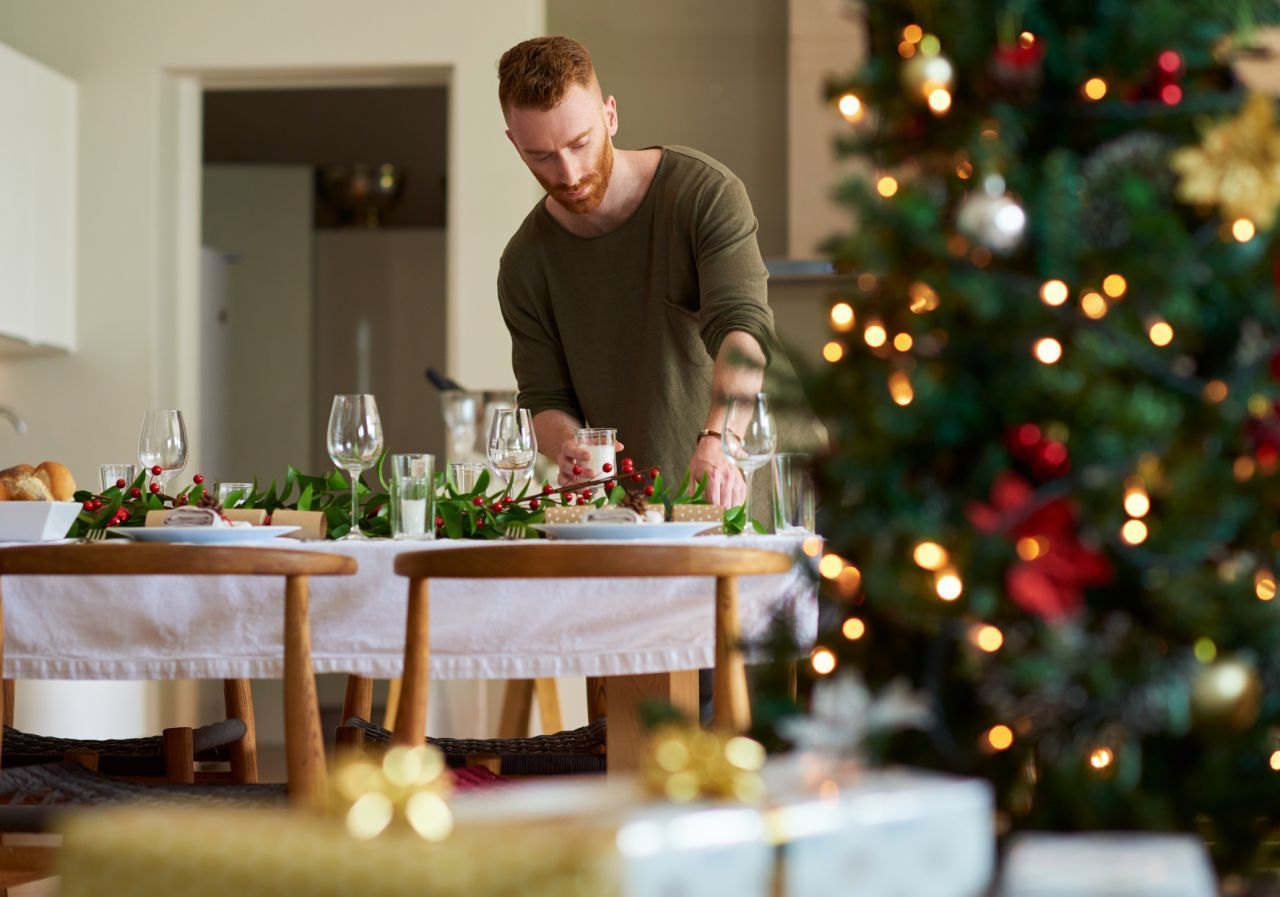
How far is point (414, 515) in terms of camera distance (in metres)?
2.35

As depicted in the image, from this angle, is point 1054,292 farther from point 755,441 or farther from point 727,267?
point 727,267

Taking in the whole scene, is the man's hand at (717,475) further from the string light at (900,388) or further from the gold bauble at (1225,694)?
→ the gold bauble at (1225,694)

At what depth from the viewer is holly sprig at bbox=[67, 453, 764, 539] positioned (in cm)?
241

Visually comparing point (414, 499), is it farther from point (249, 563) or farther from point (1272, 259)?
point (1272, 259)

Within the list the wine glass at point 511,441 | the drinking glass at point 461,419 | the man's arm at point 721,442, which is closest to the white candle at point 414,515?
the wine glass at point 511,441

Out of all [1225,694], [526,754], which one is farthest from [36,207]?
[1225,694]

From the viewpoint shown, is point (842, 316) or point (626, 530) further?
point (626, 530)

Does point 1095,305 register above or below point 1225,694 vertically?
above

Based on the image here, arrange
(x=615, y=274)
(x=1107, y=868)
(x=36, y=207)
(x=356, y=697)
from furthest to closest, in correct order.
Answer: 1. (x=36, y=207)
2. (x=615, y=274)
3. (x=356, y=697)
4. (x=1107, y=868)

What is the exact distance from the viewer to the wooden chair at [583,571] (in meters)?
1.74

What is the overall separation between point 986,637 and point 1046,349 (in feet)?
0.80

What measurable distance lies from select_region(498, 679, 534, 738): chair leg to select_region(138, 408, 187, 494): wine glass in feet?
5.10

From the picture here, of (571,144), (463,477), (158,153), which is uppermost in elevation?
(158,153)

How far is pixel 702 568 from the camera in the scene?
1789mm
